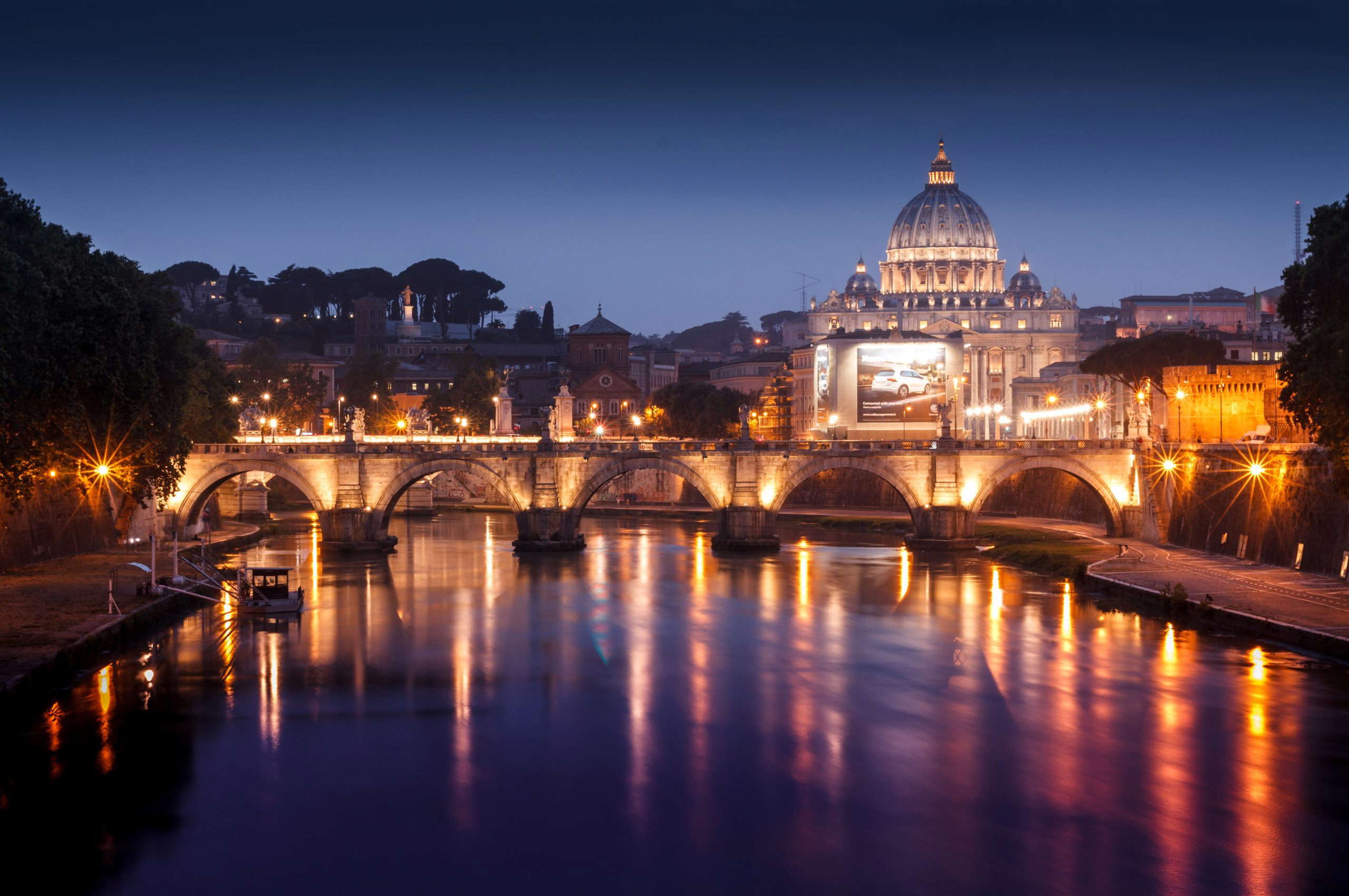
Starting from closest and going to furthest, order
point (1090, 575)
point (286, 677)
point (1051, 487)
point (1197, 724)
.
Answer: point (1197, 724) → point (286, 677) → point (1090, 575) → point (1051, 487)

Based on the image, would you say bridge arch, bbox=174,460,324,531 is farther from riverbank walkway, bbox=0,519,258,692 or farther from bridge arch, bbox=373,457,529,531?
riverbank walkway, bbox=0,519,258,692

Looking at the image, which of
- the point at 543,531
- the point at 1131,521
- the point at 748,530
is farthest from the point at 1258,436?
the point at 543,531

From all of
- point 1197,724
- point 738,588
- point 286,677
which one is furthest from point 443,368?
point 1197,724

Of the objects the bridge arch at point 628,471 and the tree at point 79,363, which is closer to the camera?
the tree at point 79,363

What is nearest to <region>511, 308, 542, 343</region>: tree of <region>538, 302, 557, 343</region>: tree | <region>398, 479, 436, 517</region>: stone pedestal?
<region>538, 302, 557, 343</region>: tree

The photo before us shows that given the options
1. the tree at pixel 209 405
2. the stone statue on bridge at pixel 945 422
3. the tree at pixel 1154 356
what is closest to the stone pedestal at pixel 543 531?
the tree at pixel 209 405

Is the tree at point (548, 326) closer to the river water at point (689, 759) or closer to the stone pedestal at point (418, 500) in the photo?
the stone pedestal at point (418, 500)

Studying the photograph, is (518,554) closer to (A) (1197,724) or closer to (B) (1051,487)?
(B) (1051,487)

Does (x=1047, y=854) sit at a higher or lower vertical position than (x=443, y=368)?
lower

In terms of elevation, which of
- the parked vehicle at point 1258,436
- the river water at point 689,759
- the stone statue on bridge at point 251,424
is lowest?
the river water at point 689,759
